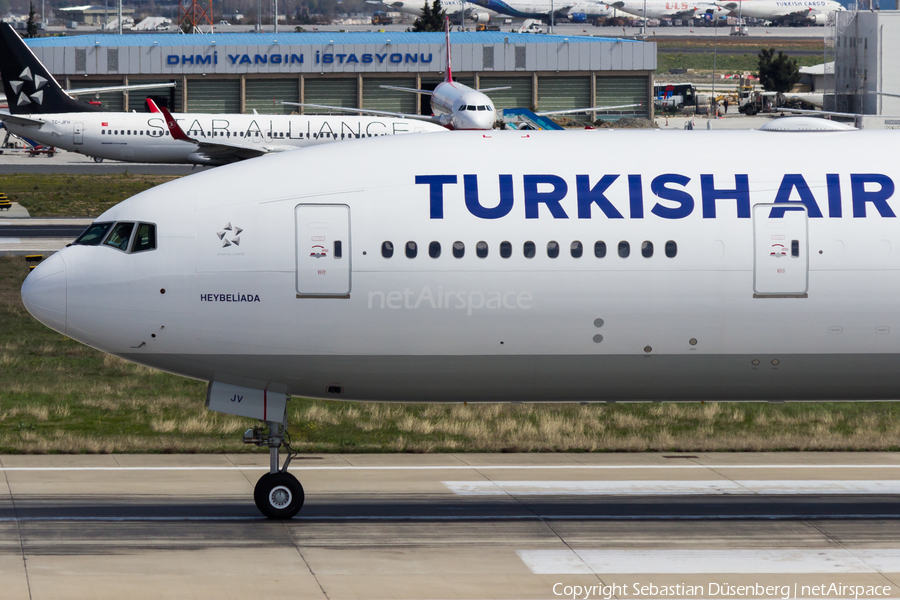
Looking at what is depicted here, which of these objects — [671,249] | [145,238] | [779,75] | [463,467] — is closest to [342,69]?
[779,75]

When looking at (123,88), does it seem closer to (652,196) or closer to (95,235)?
(95,235)

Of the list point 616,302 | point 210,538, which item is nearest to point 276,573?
point 210,538

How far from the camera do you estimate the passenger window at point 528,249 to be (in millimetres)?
15141

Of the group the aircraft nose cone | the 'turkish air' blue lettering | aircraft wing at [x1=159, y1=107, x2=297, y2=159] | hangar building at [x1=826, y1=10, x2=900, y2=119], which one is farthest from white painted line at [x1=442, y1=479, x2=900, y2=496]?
hangar building at [x1=826, y1=10, x2=900, y2=119]

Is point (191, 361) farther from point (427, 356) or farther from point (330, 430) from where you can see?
point (330, 430)

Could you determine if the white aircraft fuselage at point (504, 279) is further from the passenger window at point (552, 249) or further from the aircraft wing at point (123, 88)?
the aircraft wing at point (123, 88)

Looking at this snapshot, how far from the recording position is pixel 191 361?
15500 mm

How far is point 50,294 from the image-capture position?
602 inches

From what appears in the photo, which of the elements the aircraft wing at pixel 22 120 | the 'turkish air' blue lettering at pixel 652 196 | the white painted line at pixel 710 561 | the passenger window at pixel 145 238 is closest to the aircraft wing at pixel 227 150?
the aircraft wing at pixel 22 120

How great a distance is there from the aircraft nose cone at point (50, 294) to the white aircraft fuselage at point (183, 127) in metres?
59.7

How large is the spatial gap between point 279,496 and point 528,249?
16.1ft

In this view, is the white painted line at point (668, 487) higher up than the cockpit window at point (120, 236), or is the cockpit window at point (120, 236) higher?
the cockpit window at point (120, 236)

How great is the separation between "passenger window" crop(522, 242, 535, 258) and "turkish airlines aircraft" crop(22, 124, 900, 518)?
0.03 meters

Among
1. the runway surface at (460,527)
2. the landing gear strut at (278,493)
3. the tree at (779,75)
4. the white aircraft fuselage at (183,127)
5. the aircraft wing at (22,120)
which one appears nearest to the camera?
the runway surface at (460,527)
